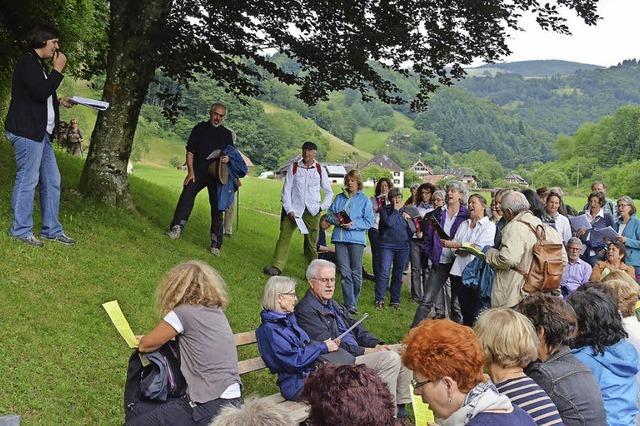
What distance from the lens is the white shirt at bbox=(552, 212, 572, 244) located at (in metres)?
10.0

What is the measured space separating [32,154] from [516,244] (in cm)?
521

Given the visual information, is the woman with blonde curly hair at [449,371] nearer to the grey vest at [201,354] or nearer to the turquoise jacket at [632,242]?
the grey vest at [201,354]

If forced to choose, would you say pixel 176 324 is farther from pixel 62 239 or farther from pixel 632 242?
pixel 632 242

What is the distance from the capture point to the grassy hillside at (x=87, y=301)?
217 inches

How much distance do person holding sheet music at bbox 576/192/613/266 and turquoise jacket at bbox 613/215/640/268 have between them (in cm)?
30

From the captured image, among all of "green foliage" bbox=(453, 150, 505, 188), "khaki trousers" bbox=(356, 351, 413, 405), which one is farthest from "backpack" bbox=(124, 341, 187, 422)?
"green foliage" bbox=(453, 150, 505, 188)

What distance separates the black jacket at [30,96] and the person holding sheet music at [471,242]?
191 inches

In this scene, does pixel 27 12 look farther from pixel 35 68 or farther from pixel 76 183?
pixel 35 68

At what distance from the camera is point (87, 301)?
7098 mm

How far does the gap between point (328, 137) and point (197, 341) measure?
17386 centimetres

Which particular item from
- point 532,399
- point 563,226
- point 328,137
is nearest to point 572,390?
point 532,399

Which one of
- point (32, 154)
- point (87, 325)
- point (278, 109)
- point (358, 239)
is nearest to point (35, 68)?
point (32, 154)

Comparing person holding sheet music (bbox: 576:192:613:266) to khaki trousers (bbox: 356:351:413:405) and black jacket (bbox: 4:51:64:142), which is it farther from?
black jacket (bbox: 4:51:64:142)

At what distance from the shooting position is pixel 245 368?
222 inches
